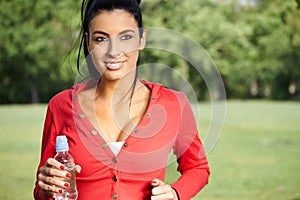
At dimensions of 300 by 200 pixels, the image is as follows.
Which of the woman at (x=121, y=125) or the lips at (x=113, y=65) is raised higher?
the lips at (x=113, y=65)

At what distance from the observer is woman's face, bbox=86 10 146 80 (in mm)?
1439

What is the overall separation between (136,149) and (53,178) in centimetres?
24

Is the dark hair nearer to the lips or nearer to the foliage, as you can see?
the lips

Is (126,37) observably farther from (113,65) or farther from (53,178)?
(53,178)

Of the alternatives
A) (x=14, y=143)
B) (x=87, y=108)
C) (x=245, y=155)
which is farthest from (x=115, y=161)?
(x=14, y=143)

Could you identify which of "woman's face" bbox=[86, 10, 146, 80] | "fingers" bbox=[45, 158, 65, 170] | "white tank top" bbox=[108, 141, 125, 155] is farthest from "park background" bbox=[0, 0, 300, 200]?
"fingers" bbox=[45, 158, 65, 170]

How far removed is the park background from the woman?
0.30 meters

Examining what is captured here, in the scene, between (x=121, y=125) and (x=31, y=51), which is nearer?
(x=121, y=125)

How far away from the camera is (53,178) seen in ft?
4.34

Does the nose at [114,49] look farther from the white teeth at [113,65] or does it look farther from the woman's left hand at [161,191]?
the woman's left hand at [161,191]

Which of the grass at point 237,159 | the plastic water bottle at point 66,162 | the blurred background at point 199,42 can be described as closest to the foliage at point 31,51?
the blurred background at point 199,42

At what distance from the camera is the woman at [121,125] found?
57.1 inches

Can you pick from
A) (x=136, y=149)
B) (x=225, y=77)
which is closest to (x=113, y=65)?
(x=136, y=149)

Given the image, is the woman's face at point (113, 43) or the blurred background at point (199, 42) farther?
the blurred background at point (199, 42)
